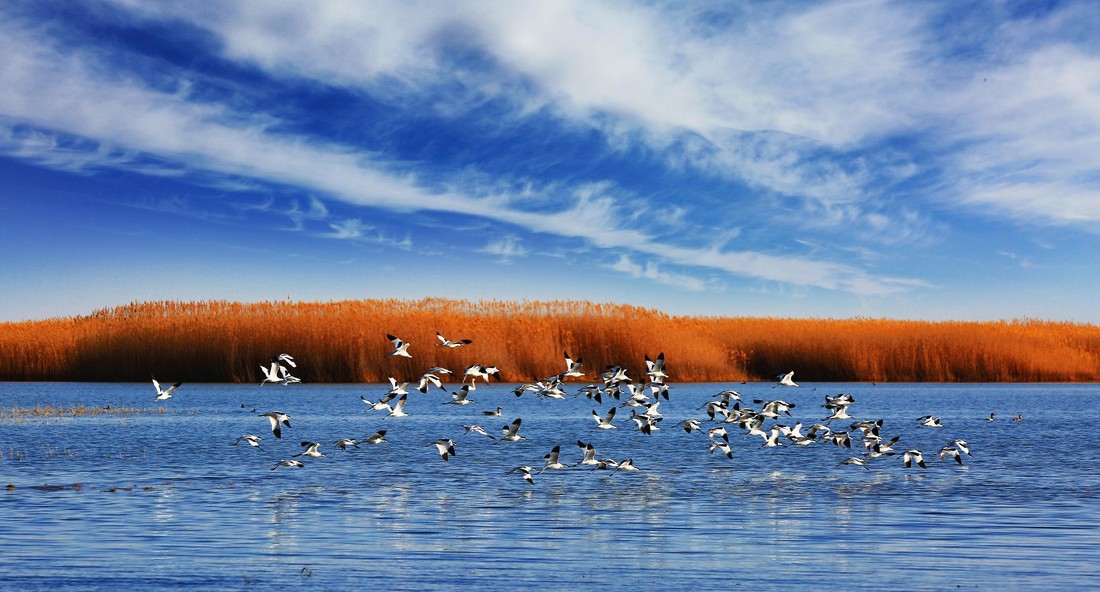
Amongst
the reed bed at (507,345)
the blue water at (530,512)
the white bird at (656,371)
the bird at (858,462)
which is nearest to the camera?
the blue water at (530,512)

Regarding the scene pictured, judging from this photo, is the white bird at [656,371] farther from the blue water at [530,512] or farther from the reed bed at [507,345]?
the reed bed at [507,345]

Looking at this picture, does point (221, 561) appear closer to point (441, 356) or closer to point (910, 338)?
point (441, 356)

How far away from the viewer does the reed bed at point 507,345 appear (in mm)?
42188

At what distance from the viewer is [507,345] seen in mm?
42344

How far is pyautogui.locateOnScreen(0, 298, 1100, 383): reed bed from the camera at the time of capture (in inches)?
1661

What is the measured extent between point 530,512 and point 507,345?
93.8ft

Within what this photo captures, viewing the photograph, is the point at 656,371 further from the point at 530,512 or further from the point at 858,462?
the point at 530,512

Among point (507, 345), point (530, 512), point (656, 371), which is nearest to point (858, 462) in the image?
point (656, 371)

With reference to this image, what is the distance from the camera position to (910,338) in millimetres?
49188

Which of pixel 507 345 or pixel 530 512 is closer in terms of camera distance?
pixel 530 512

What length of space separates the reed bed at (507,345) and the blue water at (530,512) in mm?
15621

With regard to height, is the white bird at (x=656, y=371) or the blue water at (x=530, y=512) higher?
the white bird at (x=656, y=371)

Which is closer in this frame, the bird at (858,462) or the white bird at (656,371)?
the white bird at (656,371)

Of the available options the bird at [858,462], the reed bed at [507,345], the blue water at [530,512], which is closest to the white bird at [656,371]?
the blue water at [530,512]
